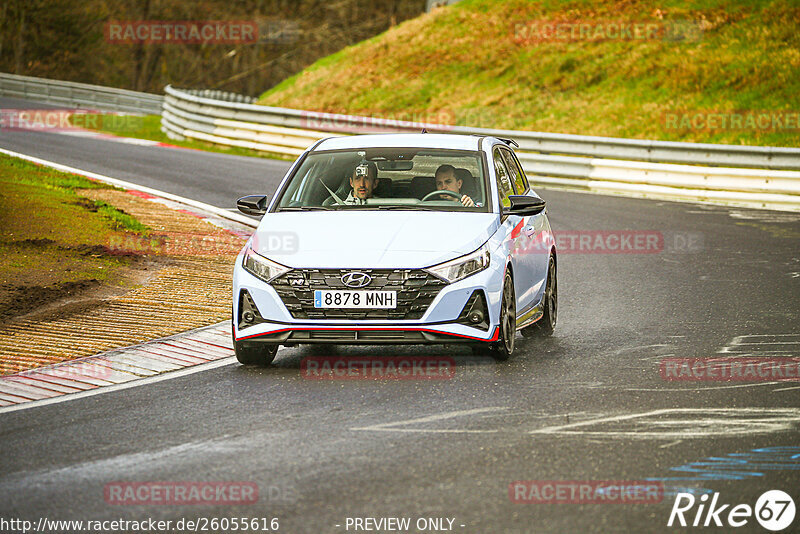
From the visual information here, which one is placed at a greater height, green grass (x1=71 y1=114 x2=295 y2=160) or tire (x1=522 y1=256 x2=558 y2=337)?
tire (x1=522 y1=256 x2=558 y2=337)

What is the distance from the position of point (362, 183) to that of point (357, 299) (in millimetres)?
1630

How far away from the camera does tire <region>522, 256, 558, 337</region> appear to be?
35.1ft

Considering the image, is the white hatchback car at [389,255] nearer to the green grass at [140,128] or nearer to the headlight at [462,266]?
the headlight at [462,266]

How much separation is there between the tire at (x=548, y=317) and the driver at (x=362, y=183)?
186 cm

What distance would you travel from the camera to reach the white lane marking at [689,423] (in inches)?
275

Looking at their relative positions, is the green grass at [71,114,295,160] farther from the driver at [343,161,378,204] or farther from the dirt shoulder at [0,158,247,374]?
the driver at [343,161,378,204]

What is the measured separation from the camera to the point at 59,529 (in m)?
5.35

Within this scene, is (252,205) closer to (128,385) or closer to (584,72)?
(128,385)

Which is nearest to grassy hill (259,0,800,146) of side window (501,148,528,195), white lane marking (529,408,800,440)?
side window (501,148,528,195)

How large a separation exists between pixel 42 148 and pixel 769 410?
20330 mm

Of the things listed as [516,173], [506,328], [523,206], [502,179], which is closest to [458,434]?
[506,328]

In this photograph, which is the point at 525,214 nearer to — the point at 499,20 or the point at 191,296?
the point at 191,296

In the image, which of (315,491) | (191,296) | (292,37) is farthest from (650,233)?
(292,37)

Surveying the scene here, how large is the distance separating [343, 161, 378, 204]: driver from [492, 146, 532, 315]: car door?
3.36 feet
